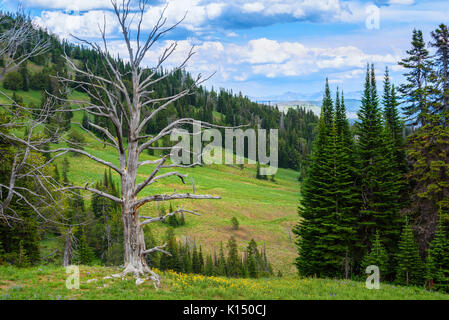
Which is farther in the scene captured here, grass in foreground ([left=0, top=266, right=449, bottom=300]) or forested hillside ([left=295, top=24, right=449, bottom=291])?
forested hillside ([left=295, top=24, right=449, bottom=291])

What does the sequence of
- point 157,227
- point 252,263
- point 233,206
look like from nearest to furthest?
1. point 252,263
2. point 157,227
3. point 233,206

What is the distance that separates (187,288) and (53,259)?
4811cm

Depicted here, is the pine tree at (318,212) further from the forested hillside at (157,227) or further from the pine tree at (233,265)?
the pine tree at (233,265)

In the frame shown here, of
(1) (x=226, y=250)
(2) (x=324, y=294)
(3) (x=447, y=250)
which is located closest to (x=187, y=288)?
(2) (x=324, y=294)

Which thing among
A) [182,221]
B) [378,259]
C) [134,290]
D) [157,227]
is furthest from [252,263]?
[134,290]

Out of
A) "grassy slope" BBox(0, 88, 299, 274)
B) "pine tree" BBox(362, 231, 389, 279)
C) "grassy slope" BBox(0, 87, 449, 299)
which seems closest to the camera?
"grassy slope" BBox(0, 87, 449, 299)

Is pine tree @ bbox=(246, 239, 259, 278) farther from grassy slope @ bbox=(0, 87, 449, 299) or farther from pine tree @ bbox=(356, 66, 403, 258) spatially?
pine tree @ bbox=(356, 66, 403, 258)

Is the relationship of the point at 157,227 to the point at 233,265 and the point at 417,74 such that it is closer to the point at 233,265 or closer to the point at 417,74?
the point at 233,265

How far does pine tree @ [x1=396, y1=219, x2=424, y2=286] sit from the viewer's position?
2541 cm

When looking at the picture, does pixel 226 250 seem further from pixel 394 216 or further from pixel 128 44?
pixel 128 44

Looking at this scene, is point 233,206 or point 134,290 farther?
point 233,206

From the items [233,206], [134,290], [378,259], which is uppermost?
[134,290]

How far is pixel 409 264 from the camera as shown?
25.5 metres

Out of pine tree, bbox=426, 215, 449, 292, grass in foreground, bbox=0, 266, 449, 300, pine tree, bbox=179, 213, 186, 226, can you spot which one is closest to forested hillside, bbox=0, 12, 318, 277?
pine tree, bbox=179, 213, 186, 226
